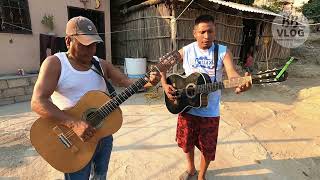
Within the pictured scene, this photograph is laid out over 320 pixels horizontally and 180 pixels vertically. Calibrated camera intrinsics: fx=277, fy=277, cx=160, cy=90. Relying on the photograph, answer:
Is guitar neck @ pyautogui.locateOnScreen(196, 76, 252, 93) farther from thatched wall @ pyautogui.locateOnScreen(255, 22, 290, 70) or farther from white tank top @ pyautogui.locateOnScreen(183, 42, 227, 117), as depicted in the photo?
thatched wall @ pyautogui.locateOnScreen(255, 22, 290, 70)

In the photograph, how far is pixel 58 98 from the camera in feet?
6.68

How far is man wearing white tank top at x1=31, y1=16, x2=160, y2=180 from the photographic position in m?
1.85

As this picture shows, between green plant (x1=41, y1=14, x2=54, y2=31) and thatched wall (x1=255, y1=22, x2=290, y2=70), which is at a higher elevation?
green plant (x1=41, y1=14, x2=54, y2=31)

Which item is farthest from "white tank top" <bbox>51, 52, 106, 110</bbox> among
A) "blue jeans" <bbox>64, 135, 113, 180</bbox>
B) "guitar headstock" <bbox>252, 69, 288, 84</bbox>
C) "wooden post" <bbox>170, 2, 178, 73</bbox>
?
"wooden post" <bbox>170, 2, 178, 73</bbox>

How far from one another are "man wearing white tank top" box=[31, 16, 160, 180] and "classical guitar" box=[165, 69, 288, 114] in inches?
39.1

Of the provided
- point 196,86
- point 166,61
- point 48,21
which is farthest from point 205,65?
point 48,21

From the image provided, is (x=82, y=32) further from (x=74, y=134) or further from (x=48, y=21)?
(x=48, y=21)

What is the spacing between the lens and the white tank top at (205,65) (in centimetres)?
273

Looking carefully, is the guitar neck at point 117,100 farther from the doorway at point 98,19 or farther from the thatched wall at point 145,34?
the doorway at point 98,19

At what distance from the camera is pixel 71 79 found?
1.94 metres

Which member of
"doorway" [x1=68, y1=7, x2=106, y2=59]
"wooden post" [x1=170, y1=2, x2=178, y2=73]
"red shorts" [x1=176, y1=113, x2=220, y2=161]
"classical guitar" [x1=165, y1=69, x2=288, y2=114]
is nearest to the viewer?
"classical guitar" [x1=165, y1=69, x2=288, y2=114]

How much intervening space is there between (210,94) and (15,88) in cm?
580

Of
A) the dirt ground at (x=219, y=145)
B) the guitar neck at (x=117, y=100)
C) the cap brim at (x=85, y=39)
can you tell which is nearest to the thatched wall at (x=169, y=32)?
the dirt ground at (x=219, y=145)

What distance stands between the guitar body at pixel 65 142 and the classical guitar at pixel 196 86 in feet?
3.43
